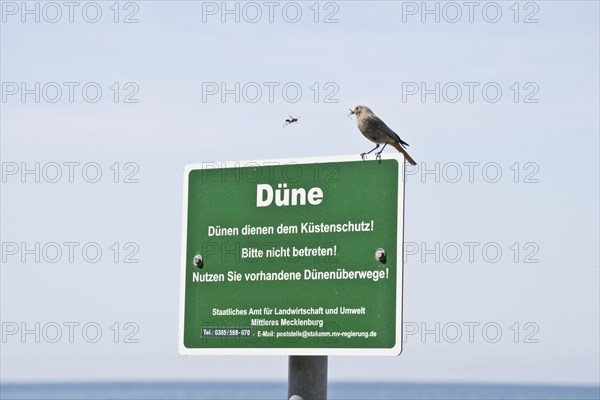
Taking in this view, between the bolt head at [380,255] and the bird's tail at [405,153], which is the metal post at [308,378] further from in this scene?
the bird's tail at [405,153]

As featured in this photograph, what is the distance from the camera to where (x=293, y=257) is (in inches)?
320

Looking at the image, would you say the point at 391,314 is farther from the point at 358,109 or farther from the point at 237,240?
the point at 358,109

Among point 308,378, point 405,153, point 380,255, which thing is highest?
point 405,153

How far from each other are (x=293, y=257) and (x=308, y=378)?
2.24 ft

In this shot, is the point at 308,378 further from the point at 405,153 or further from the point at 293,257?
the point at 405,153

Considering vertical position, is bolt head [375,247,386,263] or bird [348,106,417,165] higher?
bird [348,106,417,165]

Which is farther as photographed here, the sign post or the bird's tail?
the bird's tail

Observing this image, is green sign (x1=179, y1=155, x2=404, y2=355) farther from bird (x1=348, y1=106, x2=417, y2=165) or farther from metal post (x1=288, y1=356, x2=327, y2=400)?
bird (x1=348, y1=106, x2=417, y2=165)

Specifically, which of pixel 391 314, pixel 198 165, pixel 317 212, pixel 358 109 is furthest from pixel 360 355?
pixel 358 109

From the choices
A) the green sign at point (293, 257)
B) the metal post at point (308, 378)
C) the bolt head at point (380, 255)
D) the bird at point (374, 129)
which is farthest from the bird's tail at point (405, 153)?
the metal post at point (308, 378)

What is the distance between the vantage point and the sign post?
25.8 ft

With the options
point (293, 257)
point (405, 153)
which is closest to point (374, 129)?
point (405, 153)

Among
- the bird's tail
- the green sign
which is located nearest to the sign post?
the green sign

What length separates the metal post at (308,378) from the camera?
26.0ft
